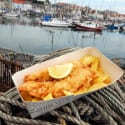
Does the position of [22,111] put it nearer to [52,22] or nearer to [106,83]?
[106,83]

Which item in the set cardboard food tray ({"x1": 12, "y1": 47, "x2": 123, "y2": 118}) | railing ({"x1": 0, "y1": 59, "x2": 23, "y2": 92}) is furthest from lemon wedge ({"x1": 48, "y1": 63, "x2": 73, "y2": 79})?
railing ({"x1": 0, "y1": 59, "x2": 23, "y2": 92})

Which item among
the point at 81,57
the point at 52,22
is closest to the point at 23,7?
the point at 52,22

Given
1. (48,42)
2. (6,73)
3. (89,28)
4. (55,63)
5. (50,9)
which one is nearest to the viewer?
(55,63)

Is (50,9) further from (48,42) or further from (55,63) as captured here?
(55,63)

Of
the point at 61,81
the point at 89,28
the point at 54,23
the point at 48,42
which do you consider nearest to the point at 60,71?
the point at 61,81

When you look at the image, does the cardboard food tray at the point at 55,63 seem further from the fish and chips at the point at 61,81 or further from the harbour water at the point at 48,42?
the harbour water at the point at 48,42

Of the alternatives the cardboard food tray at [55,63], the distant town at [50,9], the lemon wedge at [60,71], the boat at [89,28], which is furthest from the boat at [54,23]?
the lemon wedge at [60,71]
